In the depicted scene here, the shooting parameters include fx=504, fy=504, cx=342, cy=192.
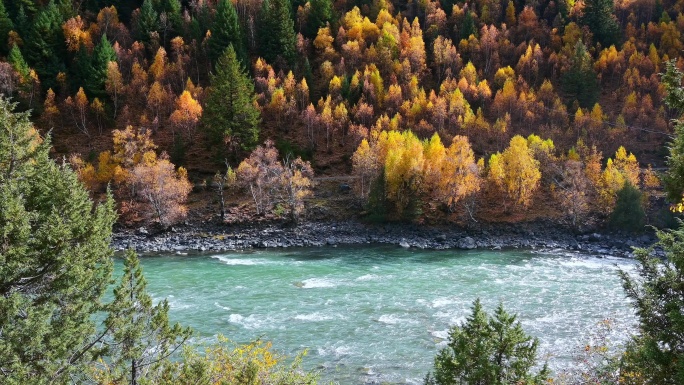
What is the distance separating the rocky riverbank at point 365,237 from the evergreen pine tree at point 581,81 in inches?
1273

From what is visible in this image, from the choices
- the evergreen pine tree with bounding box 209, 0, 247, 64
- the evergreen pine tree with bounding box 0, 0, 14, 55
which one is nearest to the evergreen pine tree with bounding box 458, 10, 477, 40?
the evergreen pine tree with bounding box 209, 0, 247, 64

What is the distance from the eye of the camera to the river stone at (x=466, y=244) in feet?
159

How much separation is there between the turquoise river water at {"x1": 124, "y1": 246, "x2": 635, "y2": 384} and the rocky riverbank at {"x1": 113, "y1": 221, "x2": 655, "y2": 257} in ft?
8.96

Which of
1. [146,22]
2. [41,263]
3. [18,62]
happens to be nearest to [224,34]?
[146,22]

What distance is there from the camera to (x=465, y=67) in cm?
8081

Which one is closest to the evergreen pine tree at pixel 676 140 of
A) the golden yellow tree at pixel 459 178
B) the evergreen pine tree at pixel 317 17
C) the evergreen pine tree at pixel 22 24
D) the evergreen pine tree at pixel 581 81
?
the golden yellow tree at pixel 459 178

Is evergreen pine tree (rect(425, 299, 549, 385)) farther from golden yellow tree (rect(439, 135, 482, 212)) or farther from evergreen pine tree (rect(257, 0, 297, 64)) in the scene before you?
evergreen pine tree (rect(257, 0, 297, 64))

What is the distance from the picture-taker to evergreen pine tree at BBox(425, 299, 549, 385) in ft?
→ 41.5

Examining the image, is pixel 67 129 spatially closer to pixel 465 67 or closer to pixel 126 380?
pixel 465 67

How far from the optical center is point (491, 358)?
13742 mm

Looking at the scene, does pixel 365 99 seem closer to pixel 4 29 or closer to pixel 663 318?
pixel 4 29

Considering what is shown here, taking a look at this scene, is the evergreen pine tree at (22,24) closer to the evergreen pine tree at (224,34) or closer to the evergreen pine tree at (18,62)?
the evergreen pine tree at (18,62)

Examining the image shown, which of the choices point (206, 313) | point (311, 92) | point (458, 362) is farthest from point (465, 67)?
point (458, 362)

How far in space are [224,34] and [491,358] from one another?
76.3m
